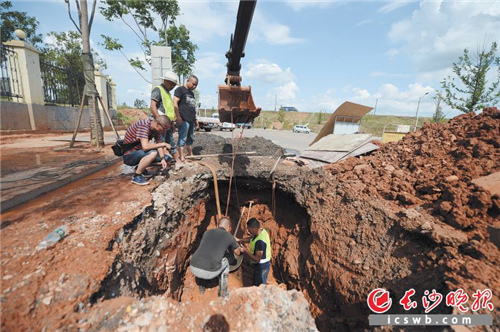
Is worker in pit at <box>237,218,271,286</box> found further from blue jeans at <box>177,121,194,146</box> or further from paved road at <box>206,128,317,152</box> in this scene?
paved road at <box>206,128,317,152</box>

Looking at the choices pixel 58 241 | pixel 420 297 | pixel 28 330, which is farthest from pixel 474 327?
pixel 58 241

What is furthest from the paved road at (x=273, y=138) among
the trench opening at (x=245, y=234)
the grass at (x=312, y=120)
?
the grass at (x=312, y=120)

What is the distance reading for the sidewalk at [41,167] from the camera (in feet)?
9.17

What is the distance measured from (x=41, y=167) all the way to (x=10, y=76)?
6311mm

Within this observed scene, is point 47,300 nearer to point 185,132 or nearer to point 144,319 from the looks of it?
point 144,319

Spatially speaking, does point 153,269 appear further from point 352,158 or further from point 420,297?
point 352,158

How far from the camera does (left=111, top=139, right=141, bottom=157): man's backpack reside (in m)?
3.45

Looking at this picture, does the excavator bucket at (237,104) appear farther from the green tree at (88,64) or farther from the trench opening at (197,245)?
the green tree at (88,64)

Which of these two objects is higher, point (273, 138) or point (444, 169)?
point (444, 169)

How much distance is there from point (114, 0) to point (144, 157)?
47.3 feet

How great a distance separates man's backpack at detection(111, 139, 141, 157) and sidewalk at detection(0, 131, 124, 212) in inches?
36.2

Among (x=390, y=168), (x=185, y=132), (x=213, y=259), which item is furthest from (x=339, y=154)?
(x=213, y=259)

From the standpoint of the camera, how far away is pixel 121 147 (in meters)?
3.46

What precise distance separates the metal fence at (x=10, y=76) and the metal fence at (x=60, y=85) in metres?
1.04
